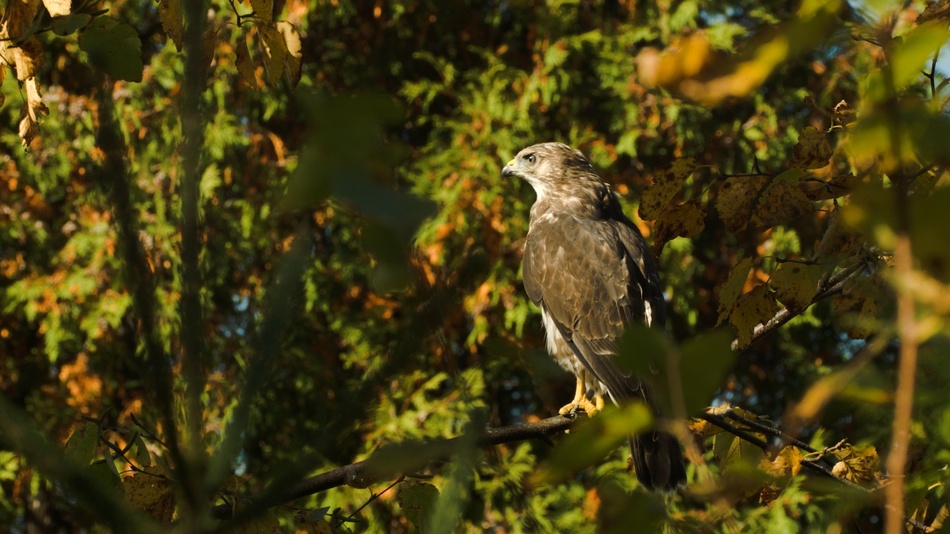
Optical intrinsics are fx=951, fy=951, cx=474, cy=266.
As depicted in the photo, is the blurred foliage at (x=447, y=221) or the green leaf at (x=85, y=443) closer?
the green leaf at (x=85, y=443)

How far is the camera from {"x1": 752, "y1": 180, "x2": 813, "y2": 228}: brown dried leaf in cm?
186

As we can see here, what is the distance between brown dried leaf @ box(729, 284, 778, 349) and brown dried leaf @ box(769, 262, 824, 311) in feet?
0.29

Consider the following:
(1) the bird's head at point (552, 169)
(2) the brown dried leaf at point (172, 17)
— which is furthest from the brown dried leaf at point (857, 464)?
(1) the bird's head at point (552, 169)

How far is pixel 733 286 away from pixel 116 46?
114cm

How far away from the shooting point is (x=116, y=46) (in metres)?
1.51

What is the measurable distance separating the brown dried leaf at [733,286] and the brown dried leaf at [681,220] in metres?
0.26

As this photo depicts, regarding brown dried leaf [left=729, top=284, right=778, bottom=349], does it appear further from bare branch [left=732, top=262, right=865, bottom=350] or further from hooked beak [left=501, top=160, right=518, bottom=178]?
hooked beak [left=501, top=160, right=518, bottom=178]

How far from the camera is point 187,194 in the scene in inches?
28.3

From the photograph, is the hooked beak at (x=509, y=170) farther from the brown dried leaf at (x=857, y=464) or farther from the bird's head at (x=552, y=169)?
the brown dried leaf at (x=857, y=464)

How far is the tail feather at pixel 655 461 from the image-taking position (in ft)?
10.8

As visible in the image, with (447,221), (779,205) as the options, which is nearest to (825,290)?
(779,205)

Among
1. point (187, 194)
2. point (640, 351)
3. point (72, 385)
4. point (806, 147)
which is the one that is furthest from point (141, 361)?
point (72, 385)

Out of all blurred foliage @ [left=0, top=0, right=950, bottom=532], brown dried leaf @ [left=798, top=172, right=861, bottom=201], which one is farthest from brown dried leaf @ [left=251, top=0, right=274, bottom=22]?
brown dried leaf @ [left=798, top=172, right=861, bottom=201]

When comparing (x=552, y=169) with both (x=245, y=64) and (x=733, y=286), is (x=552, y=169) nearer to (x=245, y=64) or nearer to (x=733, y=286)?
(x=245, y=64)
